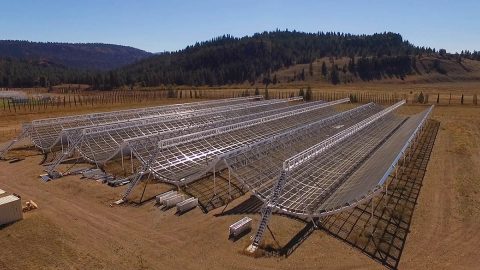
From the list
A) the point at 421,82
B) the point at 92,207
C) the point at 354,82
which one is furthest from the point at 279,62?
the point at 92,207

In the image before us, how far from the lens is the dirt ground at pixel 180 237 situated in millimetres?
15156

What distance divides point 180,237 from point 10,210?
26.5 feet

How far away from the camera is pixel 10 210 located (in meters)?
18.5

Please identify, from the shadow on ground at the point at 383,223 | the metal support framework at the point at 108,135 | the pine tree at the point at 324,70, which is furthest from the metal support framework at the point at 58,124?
the pine tree at the point at 324,70

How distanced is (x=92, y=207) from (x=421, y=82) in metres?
137

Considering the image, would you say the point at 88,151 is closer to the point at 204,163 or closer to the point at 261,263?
the point at 204,163

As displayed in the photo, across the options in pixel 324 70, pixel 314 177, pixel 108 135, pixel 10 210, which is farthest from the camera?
pixel 324 70

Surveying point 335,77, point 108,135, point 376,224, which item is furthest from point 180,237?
point 335,77

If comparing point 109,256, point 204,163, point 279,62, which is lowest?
point 109,256

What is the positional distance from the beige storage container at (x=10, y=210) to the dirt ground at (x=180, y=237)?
0.37m

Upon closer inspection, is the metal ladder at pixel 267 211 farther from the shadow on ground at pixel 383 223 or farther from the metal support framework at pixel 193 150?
the metal support framework at pixel 193 150

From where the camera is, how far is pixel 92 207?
2100 centimetres

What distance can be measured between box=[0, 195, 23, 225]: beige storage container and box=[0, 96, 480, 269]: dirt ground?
375mm

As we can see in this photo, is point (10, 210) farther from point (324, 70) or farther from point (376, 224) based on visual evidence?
point (324, 70)
